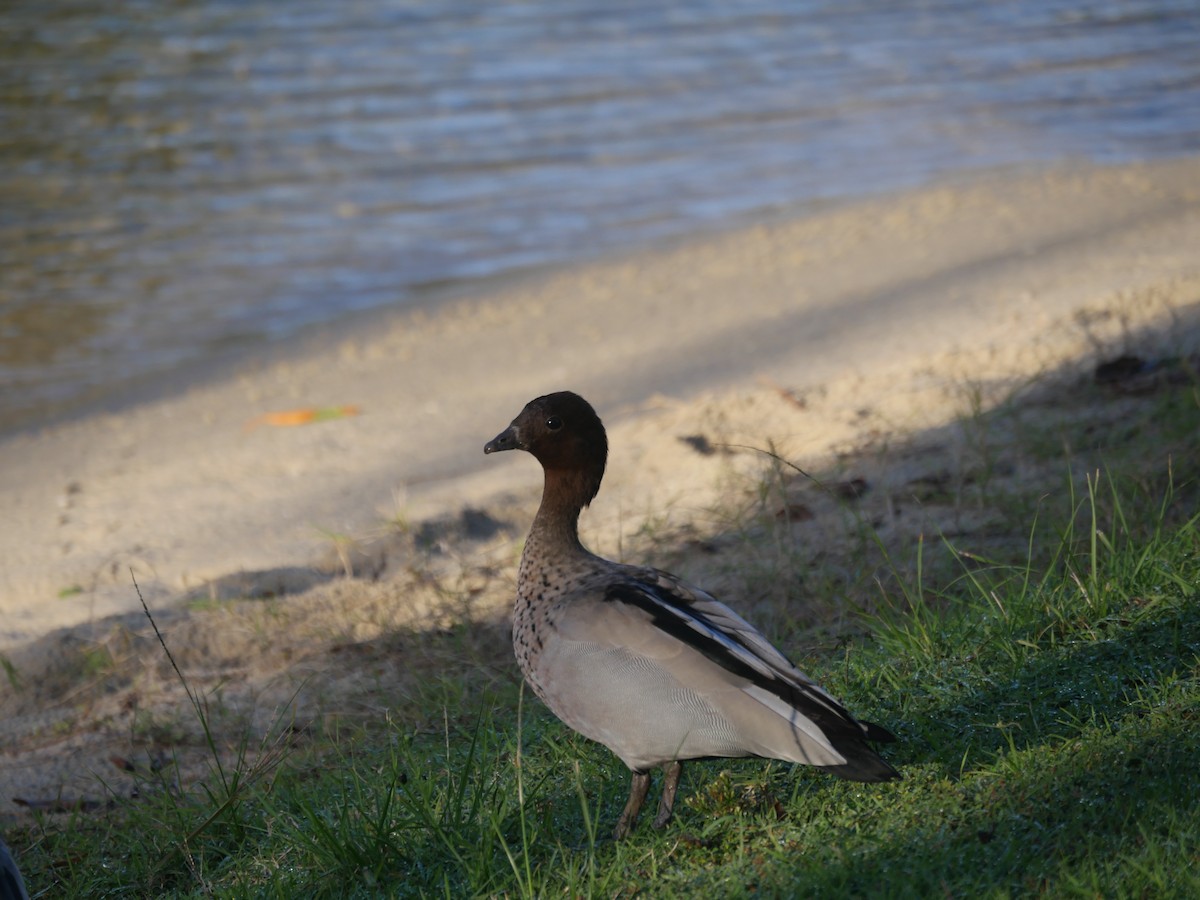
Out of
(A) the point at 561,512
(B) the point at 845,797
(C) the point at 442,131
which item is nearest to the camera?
(B) the point at 845,797

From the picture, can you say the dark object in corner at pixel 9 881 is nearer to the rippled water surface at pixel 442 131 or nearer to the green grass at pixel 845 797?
the green grass at pixel 845 797

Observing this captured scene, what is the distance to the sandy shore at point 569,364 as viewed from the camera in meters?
5.86

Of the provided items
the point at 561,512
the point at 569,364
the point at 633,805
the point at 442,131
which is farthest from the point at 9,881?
the point at 442,131

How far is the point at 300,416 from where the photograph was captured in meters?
7.43

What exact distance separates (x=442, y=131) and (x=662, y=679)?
11086 mm

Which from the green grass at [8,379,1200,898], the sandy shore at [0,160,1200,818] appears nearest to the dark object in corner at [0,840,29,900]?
the green grass at [8,379,1200,898]

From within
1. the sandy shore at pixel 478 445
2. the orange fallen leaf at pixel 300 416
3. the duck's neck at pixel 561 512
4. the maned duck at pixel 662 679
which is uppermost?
the duck's neck at pixel 561 512

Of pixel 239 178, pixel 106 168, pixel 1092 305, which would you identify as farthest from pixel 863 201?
pixel 106 168

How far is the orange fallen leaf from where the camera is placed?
7.39 meters

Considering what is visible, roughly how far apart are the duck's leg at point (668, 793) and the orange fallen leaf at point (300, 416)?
4776 millimetres

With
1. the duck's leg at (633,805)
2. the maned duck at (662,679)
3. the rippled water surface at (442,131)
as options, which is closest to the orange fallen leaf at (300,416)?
the rippled water surface at (442,131)

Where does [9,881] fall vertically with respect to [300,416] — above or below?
above

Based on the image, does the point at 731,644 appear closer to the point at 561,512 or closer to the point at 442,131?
the point at 561,512

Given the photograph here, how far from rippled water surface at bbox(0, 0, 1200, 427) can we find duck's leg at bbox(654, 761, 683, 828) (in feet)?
21.5
